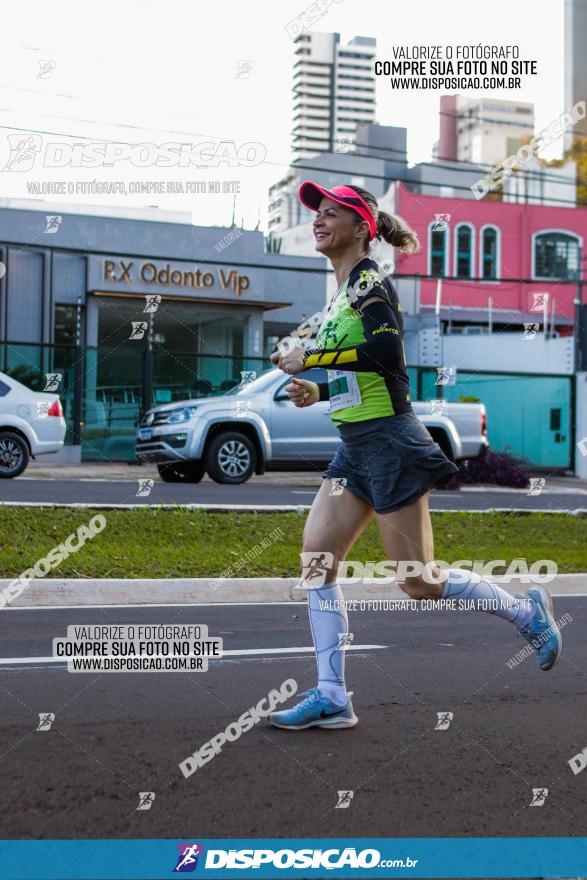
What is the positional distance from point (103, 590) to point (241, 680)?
318cm

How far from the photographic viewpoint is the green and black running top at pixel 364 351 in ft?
14.2

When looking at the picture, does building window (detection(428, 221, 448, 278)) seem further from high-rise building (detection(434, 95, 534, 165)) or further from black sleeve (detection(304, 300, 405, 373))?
high-rise building (detection(434, 95, 534, 165))

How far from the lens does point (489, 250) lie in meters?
40.0

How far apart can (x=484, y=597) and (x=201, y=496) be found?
379 inches

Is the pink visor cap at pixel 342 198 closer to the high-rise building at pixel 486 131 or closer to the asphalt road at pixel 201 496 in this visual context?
the asphalt road at pixel 201 496

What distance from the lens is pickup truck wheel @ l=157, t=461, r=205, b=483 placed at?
17047 mm

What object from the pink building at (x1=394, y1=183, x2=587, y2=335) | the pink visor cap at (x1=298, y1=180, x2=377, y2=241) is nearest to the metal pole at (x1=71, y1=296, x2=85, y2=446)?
the pink building at (x1=394, y1=183, x2=587, y2=335)

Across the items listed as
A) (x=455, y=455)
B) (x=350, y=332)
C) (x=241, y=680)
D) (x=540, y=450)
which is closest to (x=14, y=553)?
(x=241, y=680)

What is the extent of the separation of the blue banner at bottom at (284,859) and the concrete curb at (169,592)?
5.28 meters

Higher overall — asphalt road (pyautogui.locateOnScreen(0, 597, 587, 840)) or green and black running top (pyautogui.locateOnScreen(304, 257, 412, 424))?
green and black running top (pyautogui.locateOnScreen(304, 257, 412, 424))

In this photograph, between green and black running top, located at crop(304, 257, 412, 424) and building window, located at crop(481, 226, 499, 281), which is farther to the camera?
building window, located at crop(481, 226, 499, 281)

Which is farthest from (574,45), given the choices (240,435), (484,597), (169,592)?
(484,597)

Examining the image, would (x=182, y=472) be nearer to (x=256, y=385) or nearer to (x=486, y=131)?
(x=256, y=385)

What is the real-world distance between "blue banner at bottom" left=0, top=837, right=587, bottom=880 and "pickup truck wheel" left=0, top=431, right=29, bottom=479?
1331cm
